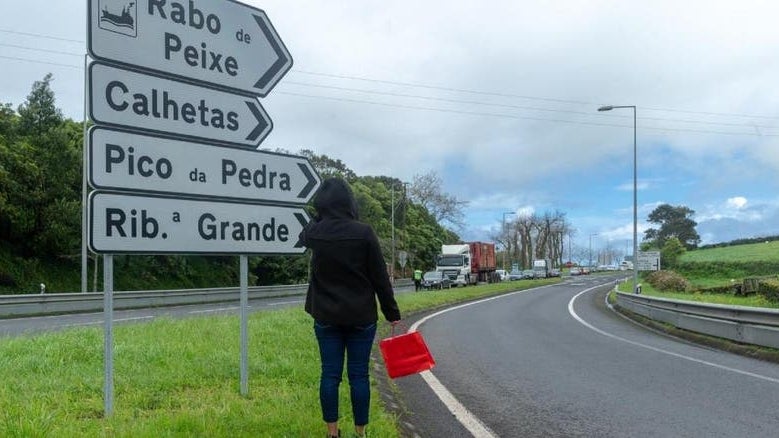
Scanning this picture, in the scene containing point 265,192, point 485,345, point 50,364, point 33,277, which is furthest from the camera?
point 33,277

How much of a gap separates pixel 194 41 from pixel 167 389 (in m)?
3.15

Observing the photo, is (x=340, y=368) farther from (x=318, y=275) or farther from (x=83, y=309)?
(x=83, y=309)

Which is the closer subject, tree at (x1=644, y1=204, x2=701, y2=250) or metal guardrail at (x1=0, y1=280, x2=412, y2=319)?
metal guardrail at (x1=0, y1=280, x2=412, y2=319)

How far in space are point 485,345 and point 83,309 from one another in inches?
662

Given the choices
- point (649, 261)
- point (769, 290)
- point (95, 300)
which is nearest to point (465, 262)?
point (649, 261)

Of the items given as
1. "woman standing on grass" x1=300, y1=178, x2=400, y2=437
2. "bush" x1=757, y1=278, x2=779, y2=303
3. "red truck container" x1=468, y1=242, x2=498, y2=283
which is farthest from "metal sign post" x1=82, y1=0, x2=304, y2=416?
"red truck container" x1=468, y1=242, x2=498, y2=283

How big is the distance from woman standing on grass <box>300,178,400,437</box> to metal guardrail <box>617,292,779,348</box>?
Result: 354 inches

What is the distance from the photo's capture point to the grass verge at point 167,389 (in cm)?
449

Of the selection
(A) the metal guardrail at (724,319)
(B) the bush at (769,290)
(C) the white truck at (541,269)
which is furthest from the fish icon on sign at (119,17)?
(C) the white truck at (541,269)

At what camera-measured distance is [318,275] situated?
4.33 m

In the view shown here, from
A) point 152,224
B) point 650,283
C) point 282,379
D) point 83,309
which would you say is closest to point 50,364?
point 282,379

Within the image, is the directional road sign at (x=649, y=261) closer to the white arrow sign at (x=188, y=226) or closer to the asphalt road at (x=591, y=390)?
the asphalt road at (x=591, y=390)

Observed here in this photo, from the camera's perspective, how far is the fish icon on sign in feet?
15.2

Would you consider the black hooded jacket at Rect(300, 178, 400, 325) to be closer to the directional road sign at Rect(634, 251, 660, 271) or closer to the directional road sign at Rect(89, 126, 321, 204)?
the directional road sign at Rect(89, 126, 321, 204)
